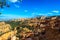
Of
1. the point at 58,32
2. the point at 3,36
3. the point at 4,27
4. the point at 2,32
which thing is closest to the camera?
the point at 58,32

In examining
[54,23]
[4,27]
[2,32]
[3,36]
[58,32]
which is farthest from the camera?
[4,27]

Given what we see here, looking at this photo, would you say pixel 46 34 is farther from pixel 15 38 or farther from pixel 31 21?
pixel 31 21

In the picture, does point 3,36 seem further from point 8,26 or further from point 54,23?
point 54,23

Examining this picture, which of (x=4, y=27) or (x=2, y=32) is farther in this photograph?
(x=4, y=27)

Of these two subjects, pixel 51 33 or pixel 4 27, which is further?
pixel 4 27

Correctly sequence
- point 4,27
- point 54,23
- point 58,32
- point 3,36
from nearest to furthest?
1. point 58,32
2. point 54,23
3. point 3,36
4. point 4,27

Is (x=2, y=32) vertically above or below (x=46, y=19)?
below

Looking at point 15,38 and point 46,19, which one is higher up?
point 46,19

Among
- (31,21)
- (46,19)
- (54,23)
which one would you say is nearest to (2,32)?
(31,21)

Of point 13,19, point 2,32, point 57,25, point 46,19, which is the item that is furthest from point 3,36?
point 57,25
